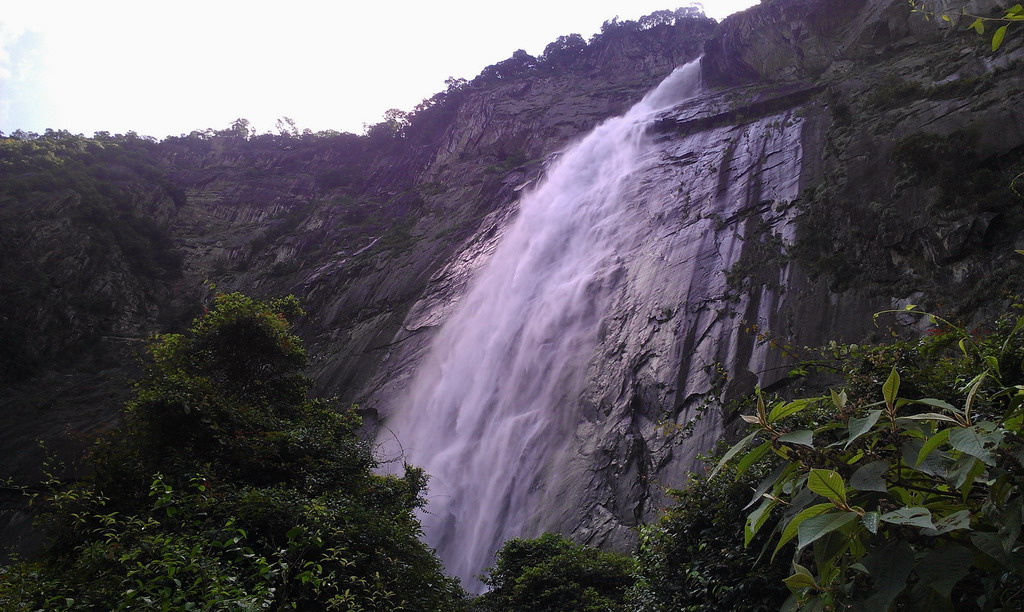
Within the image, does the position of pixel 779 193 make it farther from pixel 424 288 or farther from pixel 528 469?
pixel 424 288

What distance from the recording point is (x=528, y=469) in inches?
620

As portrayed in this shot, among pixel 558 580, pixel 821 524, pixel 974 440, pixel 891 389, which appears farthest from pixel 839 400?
pixel 558 580

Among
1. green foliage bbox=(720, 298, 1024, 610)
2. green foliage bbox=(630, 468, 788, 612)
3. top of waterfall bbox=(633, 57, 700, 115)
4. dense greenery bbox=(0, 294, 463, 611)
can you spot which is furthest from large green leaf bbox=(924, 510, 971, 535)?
top of waterfall bbox=(633, 57, 700, 115)

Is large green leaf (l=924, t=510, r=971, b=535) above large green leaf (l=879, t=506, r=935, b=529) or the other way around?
the other way around

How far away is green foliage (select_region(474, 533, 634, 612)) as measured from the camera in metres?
9.47

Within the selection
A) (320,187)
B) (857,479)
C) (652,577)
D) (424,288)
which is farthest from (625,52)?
(857,479)

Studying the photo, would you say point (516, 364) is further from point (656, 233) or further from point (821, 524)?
point (821, 524)

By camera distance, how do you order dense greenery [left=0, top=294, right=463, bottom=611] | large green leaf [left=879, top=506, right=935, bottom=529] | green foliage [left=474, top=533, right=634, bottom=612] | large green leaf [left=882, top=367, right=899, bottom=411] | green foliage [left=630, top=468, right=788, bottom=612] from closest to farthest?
large green leaf [left=879, top=506, right=935, bottom=529] → large green leaf [left=882, top=367, right=899, bottom=411] → dense greenery [left=0, top=294, right=463, bottom=611] → green foliage [left=630, top=468, right=788, bottom=612] → green foliage [left=474, top=533, right=634, bottom=612]

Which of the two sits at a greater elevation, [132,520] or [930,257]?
[132,520]

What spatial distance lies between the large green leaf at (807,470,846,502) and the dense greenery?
314cm

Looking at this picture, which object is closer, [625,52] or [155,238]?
[155,238]

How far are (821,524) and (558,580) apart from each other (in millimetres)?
9101

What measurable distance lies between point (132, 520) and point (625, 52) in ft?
173

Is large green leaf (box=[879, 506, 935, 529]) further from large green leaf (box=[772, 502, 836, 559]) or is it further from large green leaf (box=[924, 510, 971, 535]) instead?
large green leaf (box=[772, 502, 836, 559])
